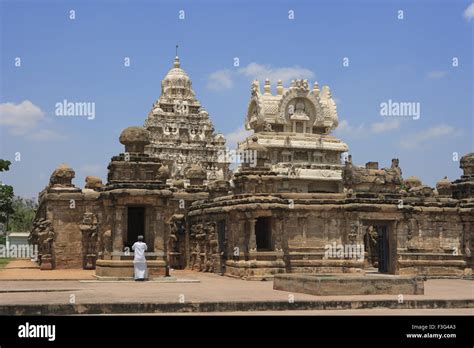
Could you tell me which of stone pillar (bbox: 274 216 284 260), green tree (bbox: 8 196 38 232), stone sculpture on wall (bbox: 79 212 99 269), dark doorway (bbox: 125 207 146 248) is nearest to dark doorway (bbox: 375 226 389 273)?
stone pillar (bbox: 274 216 284 260)

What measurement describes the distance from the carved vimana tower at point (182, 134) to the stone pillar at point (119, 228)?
36.8 metres

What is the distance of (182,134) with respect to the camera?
70000 mm

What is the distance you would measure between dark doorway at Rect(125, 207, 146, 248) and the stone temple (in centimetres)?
4

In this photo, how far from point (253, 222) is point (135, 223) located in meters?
5.04

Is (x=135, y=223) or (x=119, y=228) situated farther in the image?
(x=135, y=223)

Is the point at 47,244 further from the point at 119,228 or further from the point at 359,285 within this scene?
the point at 359,285

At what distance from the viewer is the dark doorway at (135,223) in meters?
30.0

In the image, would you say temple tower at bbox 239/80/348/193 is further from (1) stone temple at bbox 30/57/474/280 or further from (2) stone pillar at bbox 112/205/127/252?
(2) stone pillar at bbox 112/205/127/252

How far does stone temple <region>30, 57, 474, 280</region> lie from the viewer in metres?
28.8

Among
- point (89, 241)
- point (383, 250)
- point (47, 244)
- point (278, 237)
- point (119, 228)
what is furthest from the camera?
point (89, 241)

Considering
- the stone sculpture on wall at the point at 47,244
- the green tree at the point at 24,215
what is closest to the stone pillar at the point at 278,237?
the stone sculpture on wall at the point at 47,244

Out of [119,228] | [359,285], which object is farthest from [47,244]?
[359,285]

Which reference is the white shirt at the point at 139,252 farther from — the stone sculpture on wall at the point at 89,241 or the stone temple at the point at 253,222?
the stone sculpture on wall at the point at 89,241
